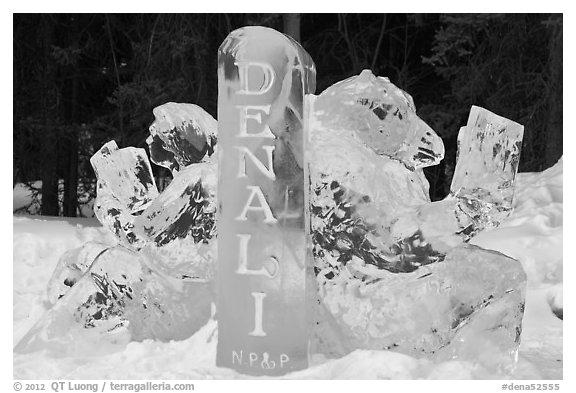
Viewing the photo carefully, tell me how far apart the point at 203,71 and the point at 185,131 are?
4.31 meters

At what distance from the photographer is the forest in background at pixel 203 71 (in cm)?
706

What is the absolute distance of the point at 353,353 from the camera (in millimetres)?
2791

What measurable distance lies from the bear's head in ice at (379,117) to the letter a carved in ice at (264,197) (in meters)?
0.21

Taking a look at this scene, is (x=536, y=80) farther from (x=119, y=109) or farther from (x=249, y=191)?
(x=249, y=191)

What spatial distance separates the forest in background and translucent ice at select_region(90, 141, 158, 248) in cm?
373

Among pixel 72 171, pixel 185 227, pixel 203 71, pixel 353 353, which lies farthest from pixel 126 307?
pixel 72 171

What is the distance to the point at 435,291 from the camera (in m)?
2.77

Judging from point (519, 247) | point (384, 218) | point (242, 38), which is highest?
point (242, 38)

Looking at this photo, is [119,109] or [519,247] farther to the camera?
[119,109]

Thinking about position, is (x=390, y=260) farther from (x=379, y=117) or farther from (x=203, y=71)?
(x=203, y=71)

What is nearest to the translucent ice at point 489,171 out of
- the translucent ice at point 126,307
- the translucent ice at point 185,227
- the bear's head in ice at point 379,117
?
the bear's head in ice at point 379,117

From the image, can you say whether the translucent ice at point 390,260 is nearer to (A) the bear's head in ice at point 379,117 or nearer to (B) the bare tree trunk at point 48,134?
(A) the bear's head in ice at point 379,117
